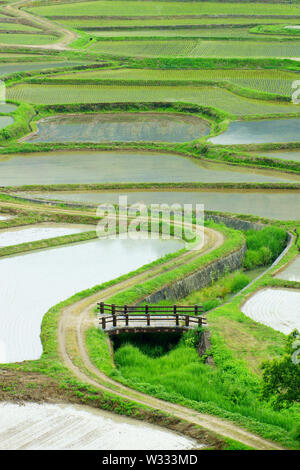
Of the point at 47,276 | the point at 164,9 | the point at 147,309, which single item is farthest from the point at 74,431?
the point at 164,9

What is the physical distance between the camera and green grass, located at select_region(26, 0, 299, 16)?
83688 millimetres

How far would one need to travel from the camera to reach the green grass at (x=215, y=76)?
54.2 metres

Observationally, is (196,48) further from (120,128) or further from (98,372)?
(98,372)

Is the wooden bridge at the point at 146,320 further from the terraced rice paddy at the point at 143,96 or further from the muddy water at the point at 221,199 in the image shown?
the terraced rice paddy at the point at 143,96

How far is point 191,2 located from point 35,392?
7986 cm

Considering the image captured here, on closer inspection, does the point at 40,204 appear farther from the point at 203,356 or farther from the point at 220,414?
the point at 220,414

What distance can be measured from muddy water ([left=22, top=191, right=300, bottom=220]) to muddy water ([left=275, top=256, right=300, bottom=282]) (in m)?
5.28

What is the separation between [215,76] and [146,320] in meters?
41.2

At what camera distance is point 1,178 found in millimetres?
37000

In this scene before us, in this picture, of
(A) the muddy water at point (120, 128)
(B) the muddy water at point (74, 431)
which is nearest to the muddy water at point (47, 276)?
(B) the muddy water at point (74, 431)

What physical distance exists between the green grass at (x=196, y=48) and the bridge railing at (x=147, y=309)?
4607cm

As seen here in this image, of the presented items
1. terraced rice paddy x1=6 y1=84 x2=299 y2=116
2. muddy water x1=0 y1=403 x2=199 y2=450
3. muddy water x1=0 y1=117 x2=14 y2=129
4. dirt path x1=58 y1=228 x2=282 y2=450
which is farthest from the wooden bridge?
terraced rice paddy x1=6 y1=84 x2=299 y2=116

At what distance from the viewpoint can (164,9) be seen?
86062 mm
